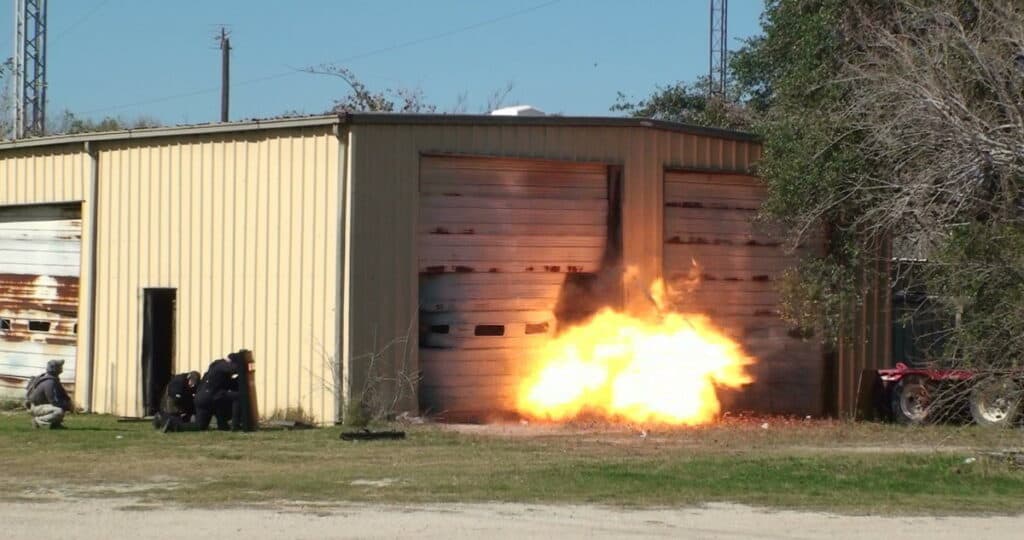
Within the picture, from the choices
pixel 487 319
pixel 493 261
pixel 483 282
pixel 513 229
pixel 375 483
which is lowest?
pixel 375 483

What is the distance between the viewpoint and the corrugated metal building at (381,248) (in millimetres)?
23297

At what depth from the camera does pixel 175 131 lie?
25609 millimetres

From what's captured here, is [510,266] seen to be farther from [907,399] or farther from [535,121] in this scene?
[907,399]

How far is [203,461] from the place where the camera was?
18.2 meters

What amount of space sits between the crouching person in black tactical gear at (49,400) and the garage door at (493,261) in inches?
215

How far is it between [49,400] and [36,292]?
5867mm

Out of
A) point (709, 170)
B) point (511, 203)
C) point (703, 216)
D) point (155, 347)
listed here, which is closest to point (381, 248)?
point (511, 203)

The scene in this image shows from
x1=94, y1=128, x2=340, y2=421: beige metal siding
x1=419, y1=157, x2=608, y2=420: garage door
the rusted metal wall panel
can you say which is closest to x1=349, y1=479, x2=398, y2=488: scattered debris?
x1=94, y1=128, x2=340, y2=421: beige metal siding

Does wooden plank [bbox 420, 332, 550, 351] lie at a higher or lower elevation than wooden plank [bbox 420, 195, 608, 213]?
lower

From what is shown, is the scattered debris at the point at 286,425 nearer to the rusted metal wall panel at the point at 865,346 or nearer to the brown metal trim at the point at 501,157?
the brown metal trim at the point at 501,157

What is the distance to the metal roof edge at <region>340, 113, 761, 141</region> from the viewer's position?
2314 centimetres

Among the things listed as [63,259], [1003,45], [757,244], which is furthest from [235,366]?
[1003,45]

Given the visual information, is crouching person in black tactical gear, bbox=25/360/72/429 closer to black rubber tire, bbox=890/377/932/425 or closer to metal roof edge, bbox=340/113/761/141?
metal roof edge, bbox=340/113/761/141

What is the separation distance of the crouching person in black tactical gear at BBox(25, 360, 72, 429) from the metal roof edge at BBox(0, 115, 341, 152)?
457 centimetres
